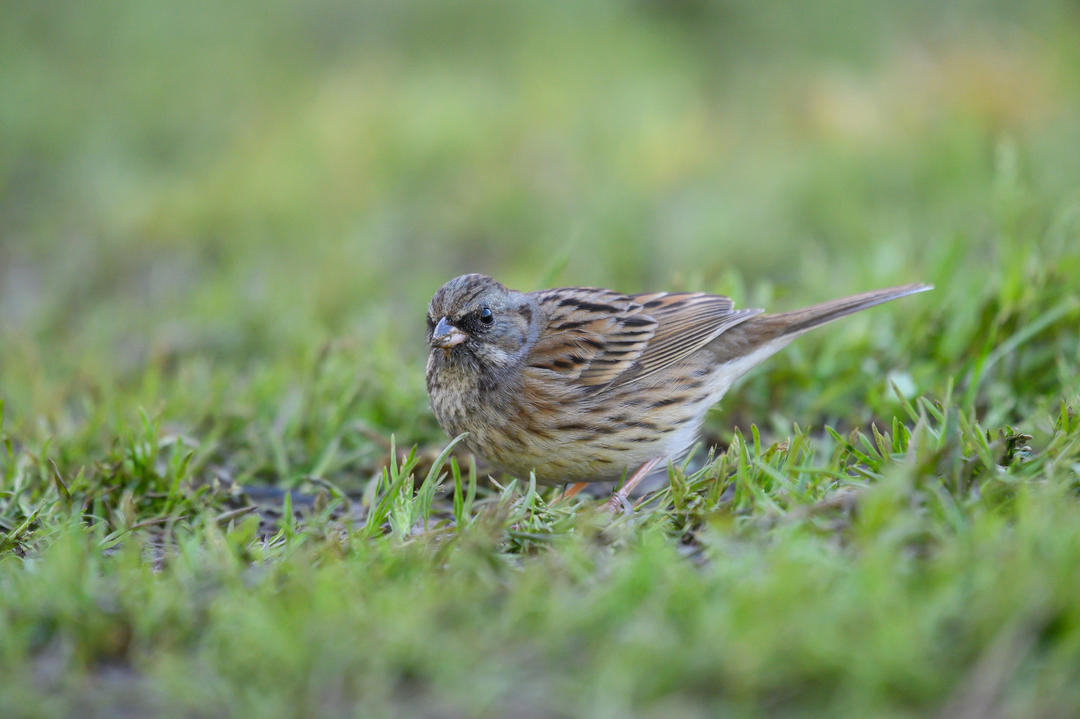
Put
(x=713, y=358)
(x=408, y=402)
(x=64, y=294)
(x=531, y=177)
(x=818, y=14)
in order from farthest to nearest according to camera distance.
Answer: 1. (x=818, y=14)
2. (x=531, y=177)
3. (x=64, y=294)
4. (x=408, y=402)
5. (x=713, y=358)

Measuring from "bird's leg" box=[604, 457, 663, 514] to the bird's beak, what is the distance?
931 mm

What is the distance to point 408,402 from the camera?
4.85 metres

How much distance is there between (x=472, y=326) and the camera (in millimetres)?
4258

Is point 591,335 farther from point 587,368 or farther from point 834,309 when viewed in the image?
point 834,309

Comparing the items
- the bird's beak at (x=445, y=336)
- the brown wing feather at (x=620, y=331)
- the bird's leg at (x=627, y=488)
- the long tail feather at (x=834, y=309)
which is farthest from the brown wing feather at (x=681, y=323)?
the bird's beak at (x=445, y=336)

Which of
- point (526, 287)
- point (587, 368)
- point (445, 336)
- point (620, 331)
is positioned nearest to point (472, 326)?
point (445, 336)

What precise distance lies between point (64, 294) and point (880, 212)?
6.02m

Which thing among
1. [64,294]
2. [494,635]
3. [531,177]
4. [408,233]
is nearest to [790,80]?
[531,177]

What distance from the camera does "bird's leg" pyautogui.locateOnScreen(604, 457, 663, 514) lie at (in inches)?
152

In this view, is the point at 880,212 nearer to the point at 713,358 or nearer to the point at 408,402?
the point at 713,358

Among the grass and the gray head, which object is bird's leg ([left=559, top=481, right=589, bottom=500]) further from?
the gray head

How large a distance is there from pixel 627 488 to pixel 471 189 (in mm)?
4914

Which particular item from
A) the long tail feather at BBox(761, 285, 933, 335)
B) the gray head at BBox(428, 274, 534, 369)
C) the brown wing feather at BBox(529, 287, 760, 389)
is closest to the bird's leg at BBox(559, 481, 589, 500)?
the brown wing feather at BBox(529, 287, 760, 389)

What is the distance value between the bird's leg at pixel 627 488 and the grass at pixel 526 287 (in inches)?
4.5
